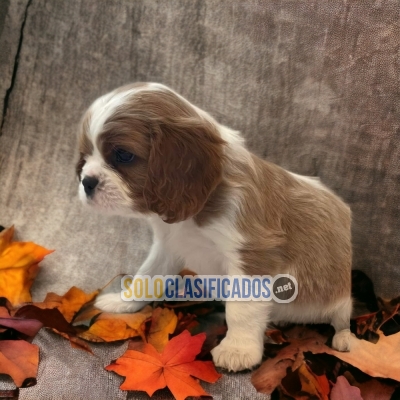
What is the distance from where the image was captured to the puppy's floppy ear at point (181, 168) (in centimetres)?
127

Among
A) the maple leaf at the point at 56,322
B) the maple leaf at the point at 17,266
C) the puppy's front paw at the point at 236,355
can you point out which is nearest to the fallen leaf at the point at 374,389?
the puppy's front paw at the point at 236,355

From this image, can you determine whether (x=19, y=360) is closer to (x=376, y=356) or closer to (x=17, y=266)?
(x=17, y=266)

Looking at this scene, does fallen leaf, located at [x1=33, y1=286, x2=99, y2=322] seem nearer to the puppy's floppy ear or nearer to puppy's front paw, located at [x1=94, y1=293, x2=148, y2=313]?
puppy's front paw, located at [x1=94, y1=293, x2=148, y2=313]

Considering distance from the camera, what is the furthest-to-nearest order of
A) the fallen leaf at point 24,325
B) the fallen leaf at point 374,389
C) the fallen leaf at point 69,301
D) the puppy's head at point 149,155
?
the fallen leaf at point 69,301 → the fallen leaf at point 24,325 → the fallen leaf at point 374,389 → the puppy's head at point 149,155

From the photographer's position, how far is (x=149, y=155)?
1.27 metres

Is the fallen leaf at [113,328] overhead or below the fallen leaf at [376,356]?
below

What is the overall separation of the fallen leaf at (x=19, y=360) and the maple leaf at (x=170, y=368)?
8.8 inches

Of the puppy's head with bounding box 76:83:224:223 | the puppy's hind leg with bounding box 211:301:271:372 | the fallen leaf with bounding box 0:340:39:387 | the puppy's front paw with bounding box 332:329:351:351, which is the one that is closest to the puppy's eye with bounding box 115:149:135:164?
the puppy's head with bounding box 76:83:224:223

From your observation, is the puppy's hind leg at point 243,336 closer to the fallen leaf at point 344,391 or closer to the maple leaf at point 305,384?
the maple leaf at point 305,384

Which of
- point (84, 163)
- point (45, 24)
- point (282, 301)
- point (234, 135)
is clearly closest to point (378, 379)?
point (282, 301)

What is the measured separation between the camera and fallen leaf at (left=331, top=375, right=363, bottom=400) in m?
1.34

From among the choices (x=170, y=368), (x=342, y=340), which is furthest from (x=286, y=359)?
(x=170, y=368)

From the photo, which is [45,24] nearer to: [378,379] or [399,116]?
[399,116]

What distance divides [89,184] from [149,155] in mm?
190
